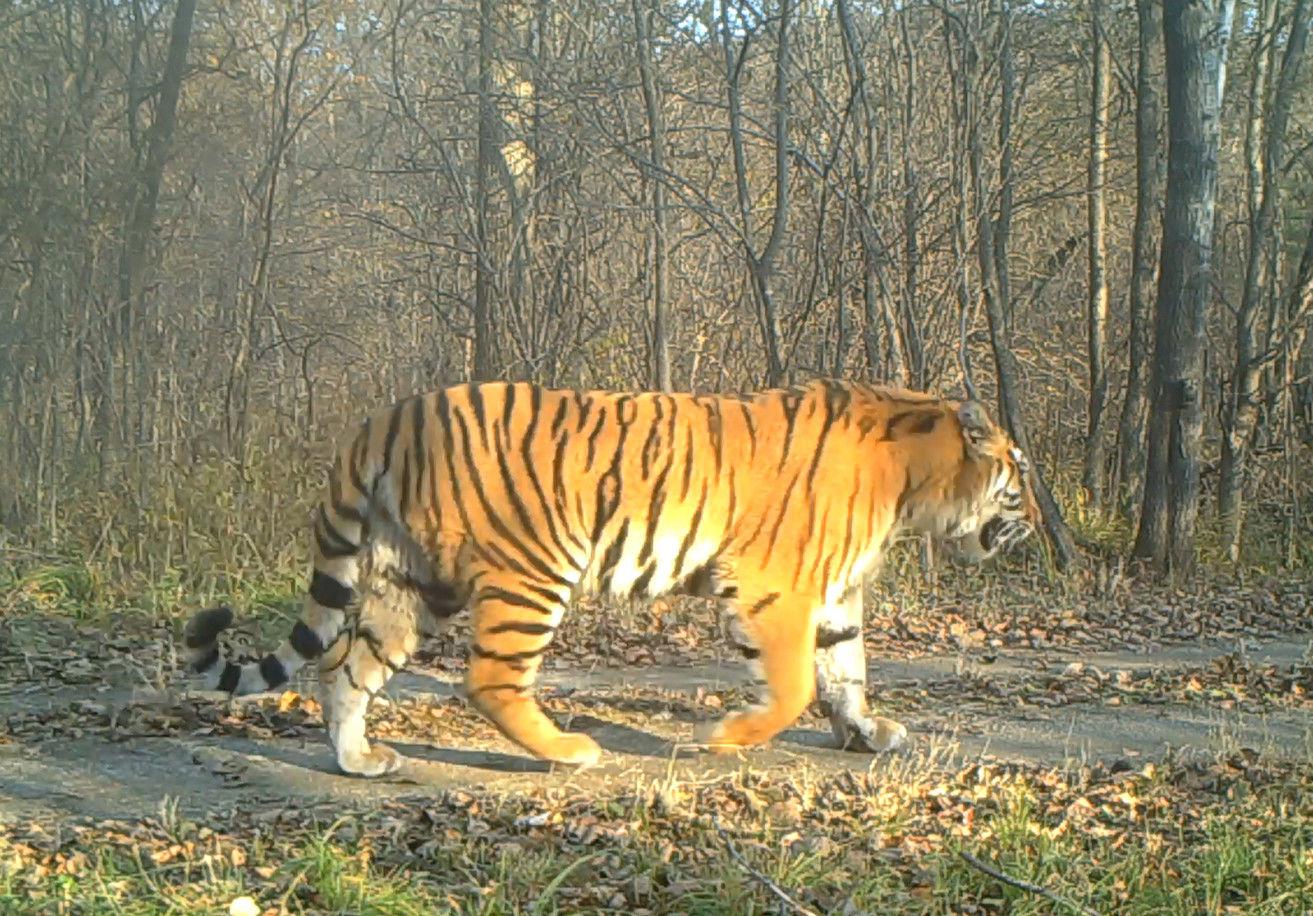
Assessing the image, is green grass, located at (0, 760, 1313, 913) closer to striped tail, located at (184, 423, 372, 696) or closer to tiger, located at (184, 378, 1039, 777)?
tiger, located at (184, 378, 1039, 777)

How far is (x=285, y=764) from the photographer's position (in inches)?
233

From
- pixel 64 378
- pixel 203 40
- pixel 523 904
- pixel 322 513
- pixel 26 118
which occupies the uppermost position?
pixel 203 40

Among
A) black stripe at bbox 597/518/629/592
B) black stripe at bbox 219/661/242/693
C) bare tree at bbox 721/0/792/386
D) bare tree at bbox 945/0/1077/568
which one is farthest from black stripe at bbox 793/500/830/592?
bare tree at bbox 945/0/1077/568

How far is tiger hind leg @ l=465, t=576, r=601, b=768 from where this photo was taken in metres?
5.71

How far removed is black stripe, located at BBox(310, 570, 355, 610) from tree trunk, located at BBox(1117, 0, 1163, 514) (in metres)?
8.54

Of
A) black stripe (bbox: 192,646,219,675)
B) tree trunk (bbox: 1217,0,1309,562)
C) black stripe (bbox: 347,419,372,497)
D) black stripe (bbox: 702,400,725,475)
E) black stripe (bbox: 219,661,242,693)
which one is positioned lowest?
black stripe (bbox: 219,661,242,693)

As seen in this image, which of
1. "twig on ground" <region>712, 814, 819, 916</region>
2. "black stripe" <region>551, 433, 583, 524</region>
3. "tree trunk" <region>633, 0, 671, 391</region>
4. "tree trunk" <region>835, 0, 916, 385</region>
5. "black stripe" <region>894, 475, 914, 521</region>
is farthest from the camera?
"tree trunk" <region>633, 0, 671, 391</region>

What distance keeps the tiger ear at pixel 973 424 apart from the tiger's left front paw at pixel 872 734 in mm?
1269

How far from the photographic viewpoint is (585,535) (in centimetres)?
593

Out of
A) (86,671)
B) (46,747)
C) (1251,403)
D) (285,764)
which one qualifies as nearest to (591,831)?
(285,764)

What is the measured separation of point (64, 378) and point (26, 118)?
6.03 feet

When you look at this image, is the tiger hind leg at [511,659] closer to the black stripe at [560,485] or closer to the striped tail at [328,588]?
the black stripe at [560,485]

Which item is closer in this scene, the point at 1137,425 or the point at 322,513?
the point at 322,513

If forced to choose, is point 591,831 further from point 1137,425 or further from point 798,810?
point 1137,425
